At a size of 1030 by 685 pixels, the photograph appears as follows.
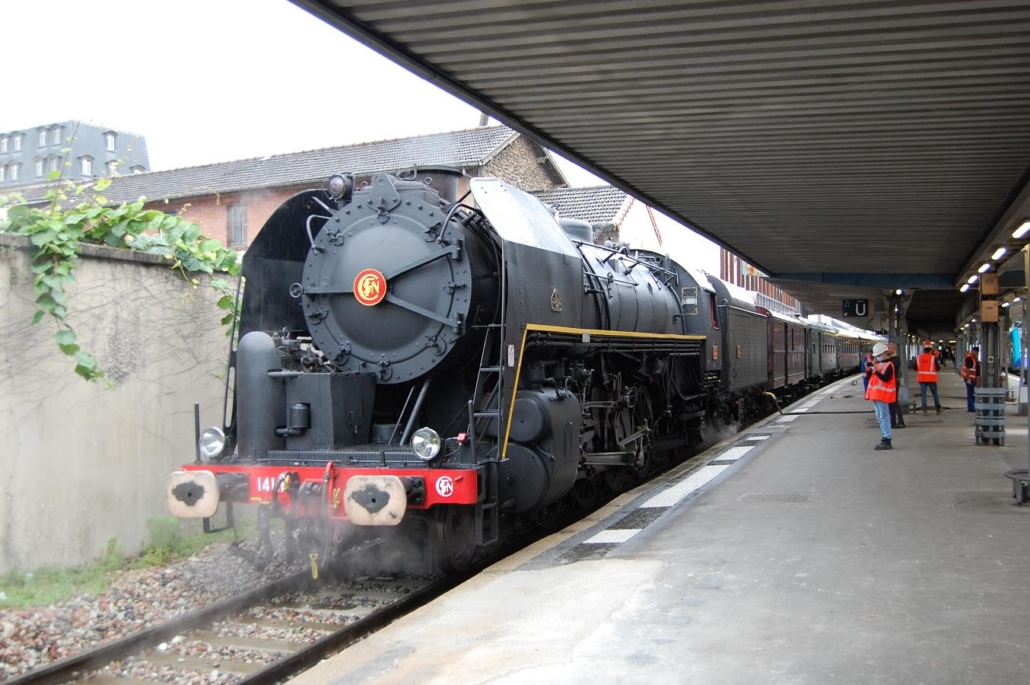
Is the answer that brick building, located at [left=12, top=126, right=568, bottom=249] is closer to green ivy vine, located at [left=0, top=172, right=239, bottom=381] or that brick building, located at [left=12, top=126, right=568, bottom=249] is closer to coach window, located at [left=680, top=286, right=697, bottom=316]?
coach window, located at [left=680, top=286, right=697, bottom=316]

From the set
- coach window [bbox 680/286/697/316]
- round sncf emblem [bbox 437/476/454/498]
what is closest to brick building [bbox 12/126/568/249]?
coach window [bbox 680/286/697/316]

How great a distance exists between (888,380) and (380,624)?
8.82m

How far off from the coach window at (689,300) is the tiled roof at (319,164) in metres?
15.0

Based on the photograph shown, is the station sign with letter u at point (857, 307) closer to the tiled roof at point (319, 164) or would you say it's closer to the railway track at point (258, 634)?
the tiled roof at point (319, 164)

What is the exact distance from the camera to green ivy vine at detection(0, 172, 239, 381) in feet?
22.6

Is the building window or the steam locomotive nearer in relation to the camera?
the steam locomotive

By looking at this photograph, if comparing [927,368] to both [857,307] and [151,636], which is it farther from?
[151,636]

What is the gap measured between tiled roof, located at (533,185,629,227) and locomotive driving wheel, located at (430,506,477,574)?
21.9 metres

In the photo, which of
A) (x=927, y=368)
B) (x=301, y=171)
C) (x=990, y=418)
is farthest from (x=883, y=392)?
(x=301, y=171)

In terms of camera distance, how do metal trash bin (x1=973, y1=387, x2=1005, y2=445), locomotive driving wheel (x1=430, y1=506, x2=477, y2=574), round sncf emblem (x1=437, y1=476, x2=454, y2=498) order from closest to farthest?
round sncf emblem (x1=437, y1=476, x2=454, y2=498) < locomotive driving wheel (x1=430, y1=506, x2=477, y2=574) < metal trash bin (x1=973, y1=387, x2=1005, y2=445)

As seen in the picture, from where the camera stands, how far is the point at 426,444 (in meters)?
6.16

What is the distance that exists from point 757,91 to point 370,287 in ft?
12.8

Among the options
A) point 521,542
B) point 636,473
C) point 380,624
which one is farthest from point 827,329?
point 380,624

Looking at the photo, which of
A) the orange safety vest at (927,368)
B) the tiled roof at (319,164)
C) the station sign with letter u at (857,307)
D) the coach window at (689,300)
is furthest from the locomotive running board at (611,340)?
the tiled roof at (319,164)
